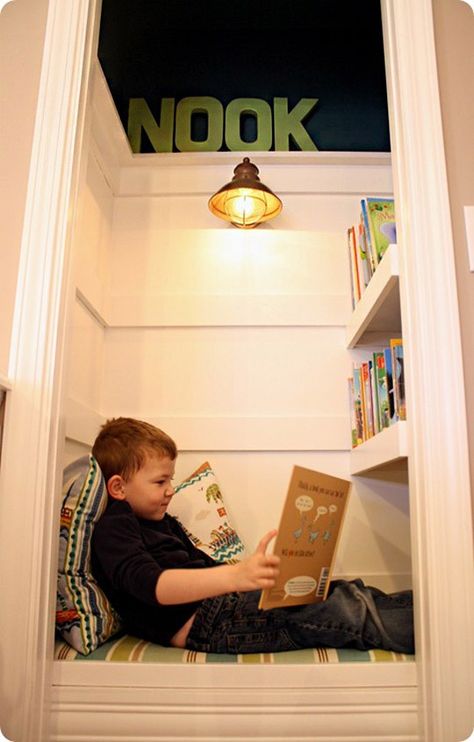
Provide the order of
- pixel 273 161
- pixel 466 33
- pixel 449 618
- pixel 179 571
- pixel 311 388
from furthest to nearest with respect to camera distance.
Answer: pixel 273 161
pixel 311 388
pixel 466 33
pixel 179 571
pixel 449 618

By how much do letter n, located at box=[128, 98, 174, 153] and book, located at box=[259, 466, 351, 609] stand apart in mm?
1706

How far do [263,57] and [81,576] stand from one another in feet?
7.21

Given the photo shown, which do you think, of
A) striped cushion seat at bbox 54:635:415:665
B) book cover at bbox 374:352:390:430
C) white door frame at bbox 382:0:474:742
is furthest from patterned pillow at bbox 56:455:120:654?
book cover at bbox 374:352:390:430

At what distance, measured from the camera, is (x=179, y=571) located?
124 centimetres

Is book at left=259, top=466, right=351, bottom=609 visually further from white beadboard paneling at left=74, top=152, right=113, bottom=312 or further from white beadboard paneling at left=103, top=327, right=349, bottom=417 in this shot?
white beadboard paneling at left=74, top=152, right=113, bottom=312

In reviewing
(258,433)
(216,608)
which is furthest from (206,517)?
(216,608)

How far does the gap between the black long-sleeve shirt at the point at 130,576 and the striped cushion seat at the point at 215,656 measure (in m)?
0.06

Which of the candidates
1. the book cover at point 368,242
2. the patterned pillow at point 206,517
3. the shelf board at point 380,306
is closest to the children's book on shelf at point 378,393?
the shelf board at point 380,306

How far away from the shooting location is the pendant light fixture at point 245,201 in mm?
2105

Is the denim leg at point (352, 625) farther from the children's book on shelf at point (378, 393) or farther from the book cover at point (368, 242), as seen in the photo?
the book cover at point (368, 242)

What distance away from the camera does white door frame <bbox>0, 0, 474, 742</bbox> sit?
3.75ft

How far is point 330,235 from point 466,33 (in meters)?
1.04

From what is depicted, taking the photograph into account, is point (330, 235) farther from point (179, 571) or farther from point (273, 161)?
point (179, 571)

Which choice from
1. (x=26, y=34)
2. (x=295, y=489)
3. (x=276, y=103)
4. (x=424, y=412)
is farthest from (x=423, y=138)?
(x=276, y=103)
